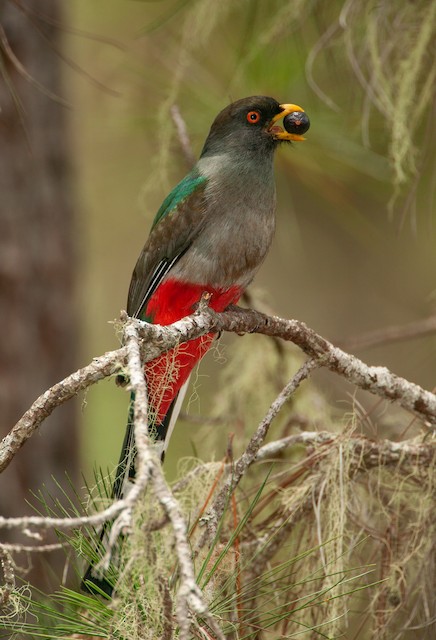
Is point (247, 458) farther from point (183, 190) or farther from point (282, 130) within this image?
point (282, 130)

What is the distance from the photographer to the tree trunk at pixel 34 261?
4.57 meters

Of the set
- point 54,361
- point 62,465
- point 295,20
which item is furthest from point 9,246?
point 295,20

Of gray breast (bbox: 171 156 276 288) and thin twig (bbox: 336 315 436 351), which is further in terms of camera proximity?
thin twig (bbox: 336 315 436 351)

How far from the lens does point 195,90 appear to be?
4.29 metres

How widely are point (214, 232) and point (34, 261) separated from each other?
1717 mm

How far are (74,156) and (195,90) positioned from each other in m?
1.07

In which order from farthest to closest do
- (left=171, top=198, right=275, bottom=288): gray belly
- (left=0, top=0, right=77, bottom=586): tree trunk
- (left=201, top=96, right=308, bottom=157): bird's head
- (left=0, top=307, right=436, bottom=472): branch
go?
(left=0, top=0, right=77, bottom=586): tree trunk < (left=201, top=96, right=308, bottom=157): bird's head < (left=171, top=198, right=275, bottom=288): gray belly < (left=0, top=307, right=436, bottom=472): branch

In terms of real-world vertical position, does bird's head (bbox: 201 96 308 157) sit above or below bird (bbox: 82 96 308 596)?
above

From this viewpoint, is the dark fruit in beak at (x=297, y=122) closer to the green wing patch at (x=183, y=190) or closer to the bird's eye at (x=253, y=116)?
the bird's eye at (x=253, y=116)

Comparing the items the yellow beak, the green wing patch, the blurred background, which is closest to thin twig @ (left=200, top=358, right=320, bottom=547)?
the blurred background

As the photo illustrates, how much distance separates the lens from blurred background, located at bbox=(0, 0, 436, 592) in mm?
3281

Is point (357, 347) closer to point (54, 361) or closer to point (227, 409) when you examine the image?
point (227, 409)

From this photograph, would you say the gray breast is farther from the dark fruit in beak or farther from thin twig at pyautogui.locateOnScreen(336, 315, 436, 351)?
thin twig at pyautogui.locateOnScreen(336, 315, 436, 351)

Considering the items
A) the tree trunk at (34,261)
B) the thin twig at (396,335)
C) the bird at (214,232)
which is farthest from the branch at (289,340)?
the tree trunk at (34,261)
